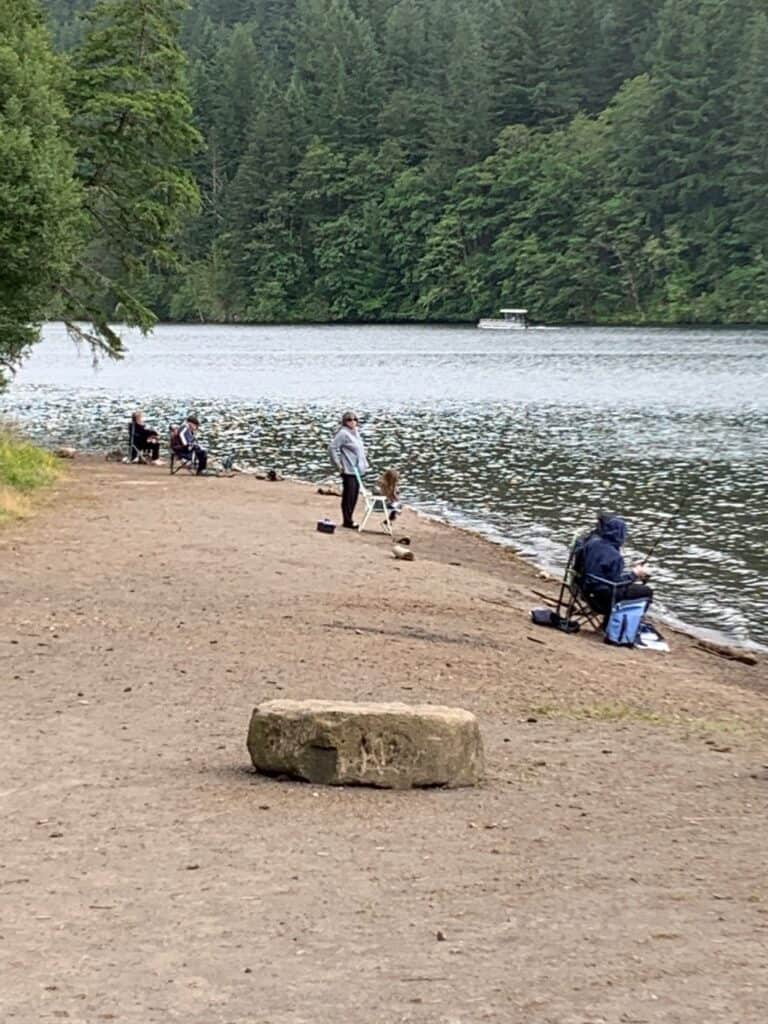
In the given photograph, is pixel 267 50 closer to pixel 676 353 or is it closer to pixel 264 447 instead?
pixel 676 353

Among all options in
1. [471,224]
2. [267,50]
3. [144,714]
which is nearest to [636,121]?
[471,224]

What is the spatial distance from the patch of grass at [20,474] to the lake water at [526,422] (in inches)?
292

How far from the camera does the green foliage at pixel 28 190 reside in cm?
2433

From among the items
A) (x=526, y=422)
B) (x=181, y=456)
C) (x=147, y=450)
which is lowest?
(x=526, y=422)

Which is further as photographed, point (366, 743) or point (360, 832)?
point (366, 743)

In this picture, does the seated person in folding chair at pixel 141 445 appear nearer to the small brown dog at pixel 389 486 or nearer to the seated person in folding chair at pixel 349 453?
the small brown dog at pixel 389 486

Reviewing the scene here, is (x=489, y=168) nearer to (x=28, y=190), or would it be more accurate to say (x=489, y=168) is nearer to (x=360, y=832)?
(x=28, y=190)

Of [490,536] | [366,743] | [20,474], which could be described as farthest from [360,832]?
[20,474]

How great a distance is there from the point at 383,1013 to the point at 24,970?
4.59ft

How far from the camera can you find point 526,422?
47000mm

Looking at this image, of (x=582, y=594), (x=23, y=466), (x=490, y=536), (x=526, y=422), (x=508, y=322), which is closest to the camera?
(x=582, y=594)

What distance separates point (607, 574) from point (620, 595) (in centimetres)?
26

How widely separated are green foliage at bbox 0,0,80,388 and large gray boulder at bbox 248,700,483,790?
57.5ft

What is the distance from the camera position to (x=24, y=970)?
18.6 feet
